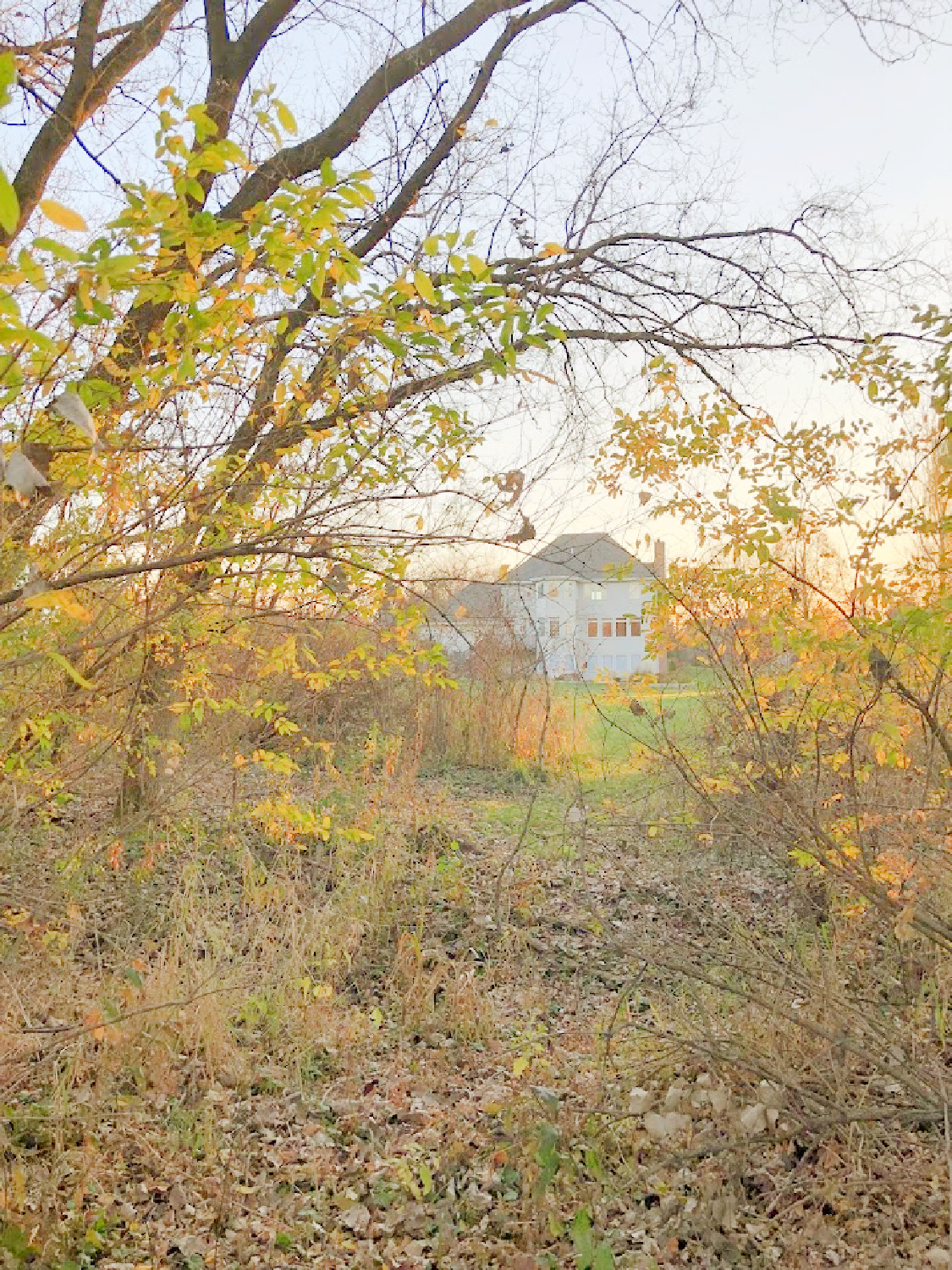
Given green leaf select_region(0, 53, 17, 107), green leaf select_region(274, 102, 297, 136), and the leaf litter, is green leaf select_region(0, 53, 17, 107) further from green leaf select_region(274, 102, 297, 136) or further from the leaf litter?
the leaf litter

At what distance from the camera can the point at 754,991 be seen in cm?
398

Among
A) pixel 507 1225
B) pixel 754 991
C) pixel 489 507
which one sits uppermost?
pixel 489 507

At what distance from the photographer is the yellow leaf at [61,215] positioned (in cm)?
120

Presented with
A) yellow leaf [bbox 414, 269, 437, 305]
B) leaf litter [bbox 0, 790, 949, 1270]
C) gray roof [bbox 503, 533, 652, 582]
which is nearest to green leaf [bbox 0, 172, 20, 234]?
yellow leaf [bbox 414, 269, 437, 305]

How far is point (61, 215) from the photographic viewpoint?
122 centimetres

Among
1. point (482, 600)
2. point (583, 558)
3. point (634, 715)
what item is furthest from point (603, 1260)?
point (482, 600)

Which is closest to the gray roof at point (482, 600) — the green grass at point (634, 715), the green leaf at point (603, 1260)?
the green grass at point (634, 715)

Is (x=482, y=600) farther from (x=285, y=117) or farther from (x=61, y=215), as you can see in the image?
(x=61, y=215)

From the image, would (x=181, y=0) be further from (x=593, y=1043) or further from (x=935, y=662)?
(x=593, y=1043)

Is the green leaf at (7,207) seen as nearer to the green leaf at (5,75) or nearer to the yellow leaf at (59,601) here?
the green leaf at (5,75)

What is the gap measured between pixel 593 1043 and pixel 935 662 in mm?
2243

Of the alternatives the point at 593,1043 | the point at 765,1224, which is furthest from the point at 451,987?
the point at 765,1224

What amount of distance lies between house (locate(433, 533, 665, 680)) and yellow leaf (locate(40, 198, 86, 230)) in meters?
1.45

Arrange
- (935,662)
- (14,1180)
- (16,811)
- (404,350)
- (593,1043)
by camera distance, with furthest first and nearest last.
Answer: (593,1043) < (16,811) < (935,662) < (14,1180) < (404,350)
